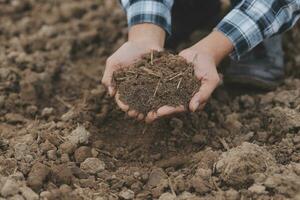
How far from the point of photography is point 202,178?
6.01 ft

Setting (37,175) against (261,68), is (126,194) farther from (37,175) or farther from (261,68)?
(261,68)

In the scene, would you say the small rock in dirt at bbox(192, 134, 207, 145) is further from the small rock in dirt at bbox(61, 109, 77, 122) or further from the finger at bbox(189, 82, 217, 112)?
the small rock in dirt at bbox(61, 109, 77, 122)

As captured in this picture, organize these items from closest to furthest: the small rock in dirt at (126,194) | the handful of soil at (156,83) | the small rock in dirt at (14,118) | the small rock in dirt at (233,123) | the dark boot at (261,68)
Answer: the small rock in dirt at (126,194), the handful of soil at (156,83), the small rock in dirt at (233,123), the small rock in dirt at (14,118), the dark boot at (261,68)

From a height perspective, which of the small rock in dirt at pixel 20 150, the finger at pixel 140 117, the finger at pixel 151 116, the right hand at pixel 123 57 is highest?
the right hand at pixel 123 57

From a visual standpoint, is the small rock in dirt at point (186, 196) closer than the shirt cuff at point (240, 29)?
Yes

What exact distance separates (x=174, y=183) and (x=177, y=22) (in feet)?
3.38

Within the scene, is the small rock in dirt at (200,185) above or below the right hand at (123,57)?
below

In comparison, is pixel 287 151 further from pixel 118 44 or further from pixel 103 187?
pixel 118 44

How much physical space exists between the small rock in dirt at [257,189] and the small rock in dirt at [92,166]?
1.73 ft

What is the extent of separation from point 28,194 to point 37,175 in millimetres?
87

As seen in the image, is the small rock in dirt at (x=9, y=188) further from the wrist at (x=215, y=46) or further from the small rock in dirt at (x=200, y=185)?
the wrist at (x=215, y=46)

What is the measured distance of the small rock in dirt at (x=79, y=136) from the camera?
2025mm

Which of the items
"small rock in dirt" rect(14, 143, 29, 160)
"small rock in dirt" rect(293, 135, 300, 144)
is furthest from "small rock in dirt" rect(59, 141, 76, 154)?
"small rock in dirt" rect(293, 135, 300, 144)

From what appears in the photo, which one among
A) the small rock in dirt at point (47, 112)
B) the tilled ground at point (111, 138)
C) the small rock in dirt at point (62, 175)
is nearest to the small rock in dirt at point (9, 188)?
the tilled ground at point (111, 138)
